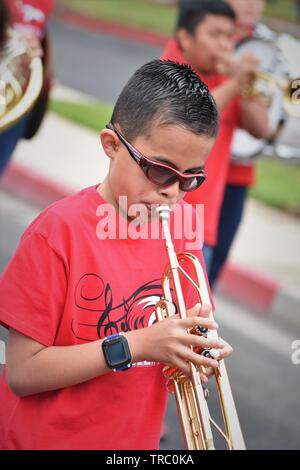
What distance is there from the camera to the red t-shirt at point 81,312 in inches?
82.5

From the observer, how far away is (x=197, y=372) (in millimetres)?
2068

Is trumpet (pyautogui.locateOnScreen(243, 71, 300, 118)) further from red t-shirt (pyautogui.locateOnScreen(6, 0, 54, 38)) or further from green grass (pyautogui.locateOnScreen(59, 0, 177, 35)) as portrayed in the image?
green grass (pyautogui.locateOnScreen(59, 0, 177, 35))

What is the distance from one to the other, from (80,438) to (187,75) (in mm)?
883

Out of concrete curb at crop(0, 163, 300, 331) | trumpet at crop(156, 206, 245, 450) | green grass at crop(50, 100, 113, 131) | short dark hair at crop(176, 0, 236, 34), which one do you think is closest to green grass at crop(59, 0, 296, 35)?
green grass at crop(50, 100, 113, 131)

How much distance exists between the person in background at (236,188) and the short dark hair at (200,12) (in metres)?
0.43

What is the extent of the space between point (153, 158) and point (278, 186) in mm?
7142

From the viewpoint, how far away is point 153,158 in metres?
2.14

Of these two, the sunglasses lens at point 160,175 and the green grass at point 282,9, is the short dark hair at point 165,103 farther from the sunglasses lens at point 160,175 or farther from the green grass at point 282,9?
the green grass at point 282,9

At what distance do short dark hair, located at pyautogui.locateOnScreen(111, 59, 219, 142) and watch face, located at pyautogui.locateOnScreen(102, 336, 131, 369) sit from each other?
18.8 inches

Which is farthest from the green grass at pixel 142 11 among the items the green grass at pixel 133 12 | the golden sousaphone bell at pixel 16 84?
the golden sousaphone bell at pixel 16 84

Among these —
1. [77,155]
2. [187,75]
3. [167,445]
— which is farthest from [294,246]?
[187,75]

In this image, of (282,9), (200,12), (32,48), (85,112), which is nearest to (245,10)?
(200,12)

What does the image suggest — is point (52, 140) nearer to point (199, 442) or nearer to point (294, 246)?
point (294, 246)

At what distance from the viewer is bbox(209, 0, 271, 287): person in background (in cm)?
469
